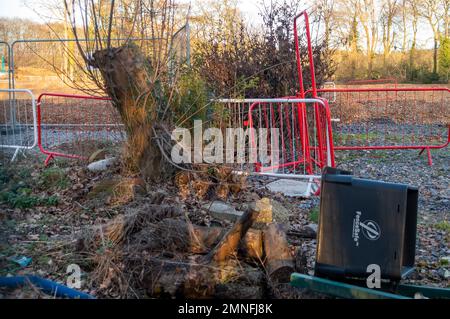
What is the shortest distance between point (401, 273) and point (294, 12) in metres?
7.42

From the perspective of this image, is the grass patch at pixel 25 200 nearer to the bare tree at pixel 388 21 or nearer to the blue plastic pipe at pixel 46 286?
the blue plastic pipe at pixel 46 286

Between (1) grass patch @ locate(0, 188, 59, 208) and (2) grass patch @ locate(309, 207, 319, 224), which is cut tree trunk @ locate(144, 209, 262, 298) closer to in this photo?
(2) grass patch @ locate(309, 207, 319, 224)

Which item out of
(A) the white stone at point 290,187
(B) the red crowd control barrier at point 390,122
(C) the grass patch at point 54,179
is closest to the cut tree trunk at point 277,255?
(A) the white stone at point 290,187

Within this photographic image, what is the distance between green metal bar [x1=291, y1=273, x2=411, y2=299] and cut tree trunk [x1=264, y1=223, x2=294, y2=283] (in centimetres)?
22

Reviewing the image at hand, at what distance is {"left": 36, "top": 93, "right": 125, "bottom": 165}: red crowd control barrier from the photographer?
7.55 metres

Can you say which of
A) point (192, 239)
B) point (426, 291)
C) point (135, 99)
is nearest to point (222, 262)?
point (192, 239)

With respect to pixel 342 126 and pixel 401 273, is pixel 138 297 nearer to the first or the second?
pixel 401 273

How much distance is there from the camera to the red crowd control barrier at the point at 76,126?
24.8 ft

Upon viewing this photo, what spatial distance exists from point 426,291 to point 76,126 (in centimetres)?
709

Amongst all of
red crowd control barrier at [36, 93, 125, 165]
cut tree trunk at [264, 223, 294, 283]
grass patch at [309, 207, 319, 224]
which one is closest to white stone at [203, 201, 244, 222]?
cut tree trunk at [264, 223, 294, 283]

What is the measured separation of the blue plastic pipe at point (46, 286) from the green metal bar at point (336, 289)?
4.57 feet
